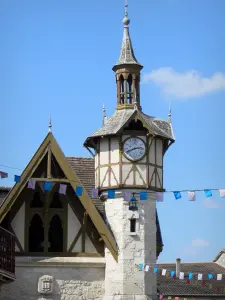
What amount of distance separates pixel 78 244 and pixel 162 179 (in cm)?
448

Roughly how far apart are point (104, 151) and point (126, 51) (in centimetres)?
480

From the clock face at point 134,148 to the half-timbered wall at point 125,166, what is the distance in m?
0.15

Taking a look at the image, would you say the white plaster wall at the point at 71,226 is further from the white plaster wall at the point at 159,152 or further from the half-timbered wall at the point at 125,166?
the white plaster wall at the point at 159,152

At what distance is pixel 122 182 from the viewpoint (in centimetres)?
4025

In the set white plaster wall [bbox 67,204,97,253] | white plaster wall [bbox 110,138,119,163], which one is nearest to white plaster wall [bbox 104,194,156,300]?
white plaster wall [bbox 67,204,97,253]

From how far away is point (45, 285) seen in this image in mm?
39781

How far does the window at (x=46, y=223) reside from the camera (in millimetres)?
40625

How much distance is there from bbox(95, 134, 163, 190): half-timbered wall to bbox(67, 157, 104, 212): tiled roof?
6.43 ft

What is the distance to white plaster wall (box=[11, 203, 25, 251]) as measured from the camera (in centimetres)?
4034

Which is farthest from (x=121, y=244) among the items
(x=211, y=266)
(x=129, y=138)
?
(x=211, y=266)

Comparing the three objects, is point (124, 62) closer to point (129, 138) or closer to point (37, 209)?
point (129, 138)

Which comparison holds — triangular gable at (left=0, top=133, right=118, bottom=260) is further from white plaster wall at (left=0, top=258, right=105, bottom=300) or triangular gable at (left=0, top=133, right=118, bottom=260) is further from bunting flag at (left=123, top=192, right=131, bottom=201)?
white plaster wall at (left=0, top=258, right=105, bottom=300)

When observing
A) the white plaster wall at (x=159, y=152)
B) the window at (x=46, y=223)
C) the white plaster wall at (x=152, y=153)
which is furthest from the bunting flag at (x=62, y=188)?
the white plaster wall at (x=159, y=152)

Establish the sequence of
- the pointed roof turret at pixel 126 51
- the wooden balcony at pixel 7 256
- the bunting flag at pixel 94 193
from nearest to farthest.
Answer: the wooden balcony at pixel 7 256, the bunting flag at pixel 94 193, the pointed roof turret at pixel 126 51
